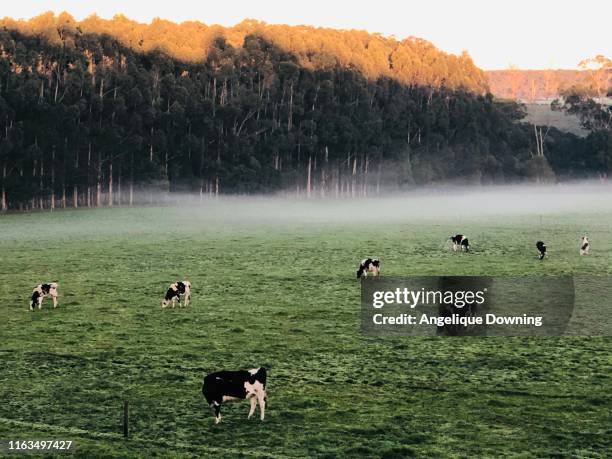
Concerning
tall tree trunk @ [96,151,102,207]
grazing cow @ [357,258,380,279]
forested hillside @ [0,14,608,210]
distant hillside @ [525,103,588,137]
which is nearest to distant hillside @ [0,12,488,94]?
forested hillside @ [0,14,608,210]

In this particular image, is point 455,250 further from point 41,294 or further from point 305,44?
point 305,44

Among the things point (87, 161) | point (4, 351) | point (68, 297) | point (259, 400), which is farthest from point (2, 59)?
point (259, 400)

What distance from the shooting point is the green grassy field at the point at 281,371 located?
563 inches

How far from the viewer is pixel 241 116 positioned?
102125 mm

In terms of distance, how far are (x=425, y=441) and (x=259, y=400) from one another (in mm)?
2672

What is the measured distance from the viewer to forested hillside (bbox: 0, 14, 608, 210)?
84250 millimetres

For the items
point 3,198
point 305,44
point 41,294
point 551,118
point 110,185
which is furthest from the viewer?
point 551,118

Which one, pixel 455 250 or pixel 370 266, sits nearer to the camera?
pixel 370 266

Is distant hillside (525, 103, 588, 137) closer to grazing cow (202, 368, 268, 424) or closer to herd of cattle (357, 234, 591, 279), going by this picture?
herd of cattle (357, 234, 591, 279)

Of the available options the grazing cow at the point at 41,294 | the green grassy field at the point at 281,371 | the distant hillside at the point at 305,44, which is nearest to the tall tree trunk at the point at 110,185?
the distant hillside at the point at 305,44

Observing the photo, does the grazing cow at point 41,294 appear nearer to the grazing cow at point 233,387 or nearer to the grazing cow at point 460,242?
the grazing cow at point 233,387

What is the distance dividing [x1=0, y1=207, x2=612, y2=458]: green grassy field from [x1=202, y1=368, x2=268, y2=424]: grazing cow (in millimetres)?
373

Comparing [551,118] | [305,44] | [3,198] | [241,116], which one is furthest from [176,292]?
[551,118]

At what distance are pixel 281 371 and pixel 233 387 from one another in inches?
161
